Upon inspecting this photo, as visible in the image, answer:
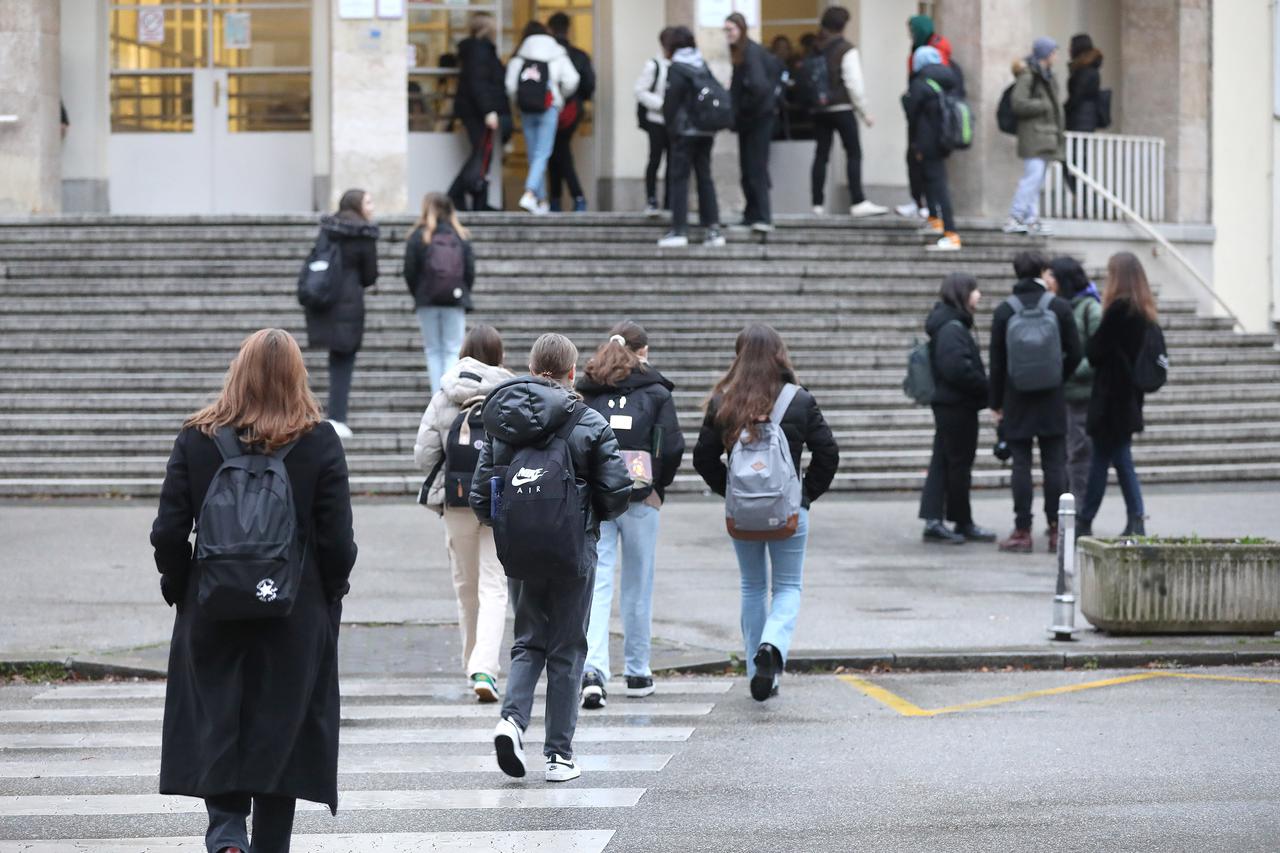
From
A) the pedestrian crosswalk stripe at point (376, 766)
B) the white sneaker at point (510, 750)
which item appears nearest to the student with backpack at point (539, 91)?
the pedestrian crosswalk stripe at point (376, 766)

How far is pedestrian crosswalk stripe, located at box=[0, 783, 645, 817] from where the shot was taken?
6676 mm

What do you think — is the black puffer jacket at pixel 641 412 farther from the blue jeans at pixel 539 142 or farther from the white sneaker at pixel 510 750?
the blue jeans at pixel 539 142

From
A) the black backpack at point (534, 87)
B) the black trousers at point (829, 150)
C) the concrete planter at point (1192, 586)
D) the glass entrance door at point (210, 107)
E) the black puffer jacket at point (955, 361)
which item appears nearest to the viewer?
the concrete planter at point (1192, 586)

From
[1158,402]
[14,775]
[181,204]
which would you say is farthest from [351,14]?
[14,775]

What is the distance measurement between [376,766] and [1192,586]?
4654mm

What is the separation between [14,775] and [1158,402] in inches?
534

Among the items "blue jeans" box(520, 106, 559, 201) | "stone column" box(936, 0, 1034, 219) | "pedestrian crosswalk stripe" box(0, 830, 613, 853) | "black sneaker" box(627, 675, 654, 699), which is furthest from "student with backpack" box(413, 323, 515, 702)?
"stone column" box(936, 0, 1034, 219)

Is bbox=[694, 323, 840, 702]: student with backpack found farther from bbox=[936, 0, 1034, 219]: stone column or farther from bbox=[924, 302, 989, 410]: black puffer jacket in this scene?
bbox=[936, 0, 1034, 219]: stone column

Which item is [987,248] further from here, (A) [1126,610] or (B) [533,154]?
(A) [1126,610]

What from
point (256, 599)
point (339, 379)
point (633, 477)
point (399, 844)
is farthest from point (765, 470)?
point (339, 379)

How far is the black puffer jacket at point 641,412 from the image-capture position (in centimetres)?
859

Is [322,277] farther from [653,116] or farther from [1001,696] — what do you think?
[1001,696]

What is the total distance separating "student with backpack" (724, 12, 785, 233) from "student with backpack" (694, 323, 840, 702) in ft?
36.6

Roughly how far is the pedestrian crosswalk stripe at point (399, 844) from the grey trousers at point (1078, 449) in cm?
797
